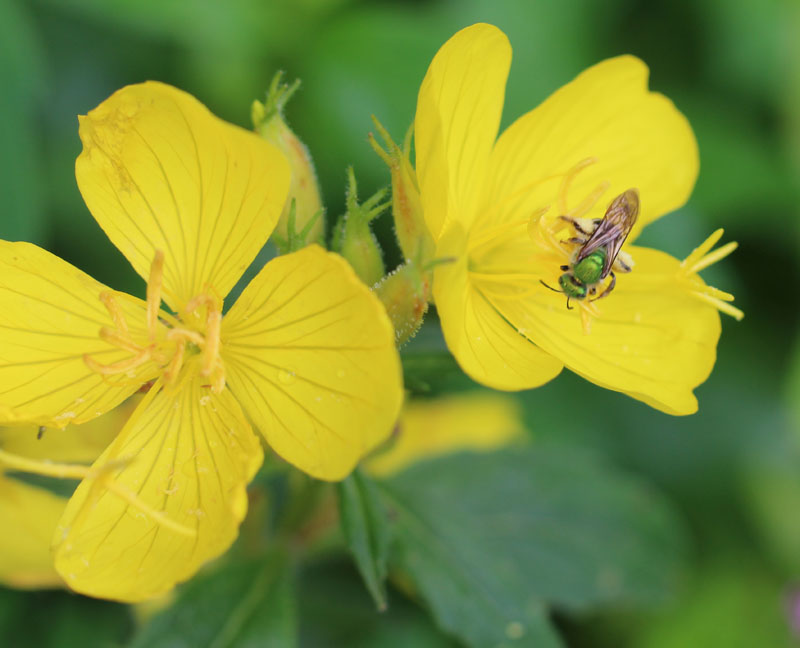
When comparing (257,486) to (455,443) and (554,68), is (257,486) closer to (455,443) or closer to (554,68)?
(455,443)

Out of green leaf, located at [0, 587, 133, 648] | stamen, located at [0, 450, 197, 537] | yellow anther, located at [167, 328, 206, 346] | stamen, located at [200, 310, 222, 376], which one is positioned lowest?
green leaf, located at [0, 587, 133, 648]

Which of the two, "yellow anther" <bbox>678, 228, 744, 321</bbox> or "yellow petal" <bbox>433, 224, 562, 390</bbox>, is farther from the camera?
"yellow anther" <bbox>678, 228, 744, 321</bbox>

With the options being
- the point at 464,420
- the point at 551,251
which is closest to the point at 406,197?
the point at 551,251

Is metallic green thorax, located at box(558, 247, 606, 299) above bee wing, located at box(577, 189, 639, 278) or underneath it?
underneath

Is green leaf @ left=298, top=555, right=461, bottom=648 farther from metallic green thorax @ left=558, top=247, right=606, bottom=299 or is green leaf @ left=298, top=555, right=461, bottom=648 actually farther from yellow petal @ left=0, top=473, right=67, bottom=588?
metallic green thorax @ left=558, top=247, right=606, bottom=299

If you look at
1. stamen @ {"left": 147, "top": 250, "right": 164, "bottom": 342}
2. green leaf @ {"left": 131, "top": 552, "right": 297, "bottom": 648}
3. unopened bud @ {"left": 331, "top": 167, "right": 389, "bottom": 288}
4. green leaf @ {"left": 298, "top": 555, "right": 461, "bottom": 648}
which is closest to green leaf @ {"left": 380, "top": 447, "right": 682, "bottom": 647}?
green leaf @ {"left": 131, "top": 552, "right": 297, "bottom": 648}

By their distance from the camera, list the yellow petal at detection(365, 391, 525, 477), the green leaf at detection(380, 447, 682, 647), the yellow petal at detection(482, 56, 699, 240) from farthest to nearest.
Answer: the yellow petal at detection(365, 391, 525, 477), the green leaf at detection(380, 447, 682, 647), the yellow petal at detection(482, 56, 699, 240)

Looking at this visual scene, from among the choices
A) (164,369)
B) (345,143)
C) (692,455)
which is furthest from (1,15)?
(692,455)
